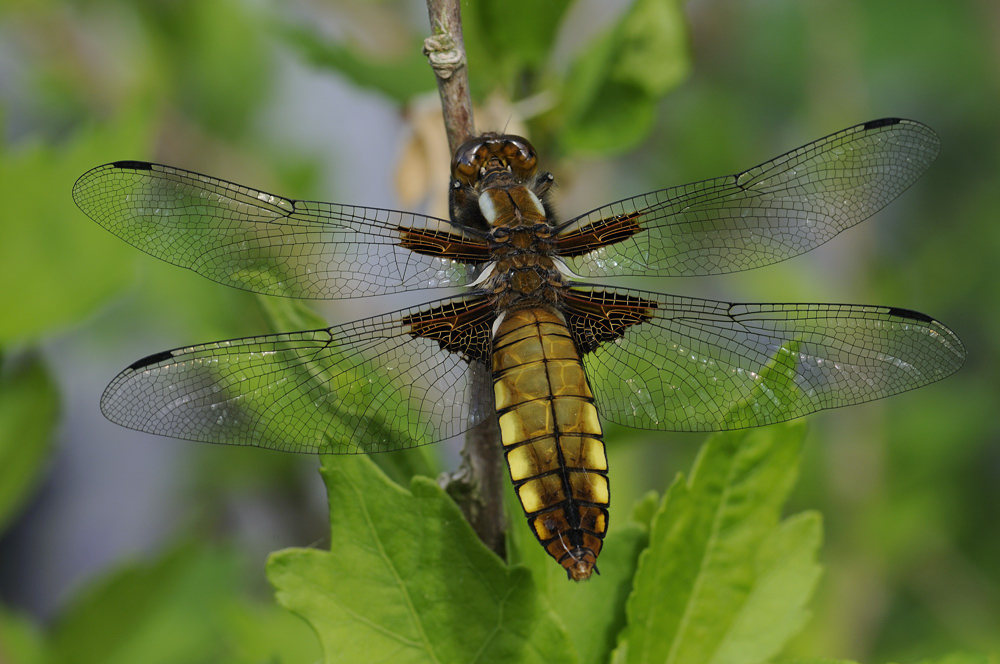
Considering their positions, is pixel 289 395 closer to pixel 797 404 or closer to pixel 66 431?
pixel 797 404

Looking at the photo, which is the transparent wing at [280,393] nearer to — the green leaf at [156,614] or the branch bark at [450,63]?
the branch bark at [450,63]

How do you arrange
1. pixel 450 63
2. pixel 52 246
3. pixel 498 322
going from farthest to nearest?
1. pixel 52 246
2. pixel 498 322
3. pixel 450 63

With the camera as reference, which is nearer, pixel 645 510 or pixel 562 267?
pixel 645 510

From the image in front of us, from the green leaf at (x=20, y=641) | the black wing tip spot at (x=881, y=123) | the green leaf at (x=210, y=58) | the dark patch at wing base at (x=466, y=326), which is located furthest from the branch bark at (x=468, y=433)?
the green leaf at (x=210, y=58)

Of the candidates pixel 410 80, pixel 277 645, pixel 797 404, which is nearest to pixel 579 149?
pixel 410 80

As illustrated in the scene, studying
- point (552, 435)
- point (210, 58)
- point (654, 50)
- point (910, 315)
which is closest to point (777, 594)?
point (552, 435)

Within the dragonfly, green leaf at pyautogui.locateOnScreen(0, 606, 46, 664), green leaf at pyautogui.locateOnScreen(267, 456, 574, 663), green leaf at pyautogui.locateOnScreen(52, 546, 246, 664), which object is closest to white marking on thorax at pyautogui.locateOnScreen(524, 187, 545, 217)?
the dragonfly

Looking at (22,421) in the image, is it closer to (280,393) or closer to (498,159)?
(280,393)

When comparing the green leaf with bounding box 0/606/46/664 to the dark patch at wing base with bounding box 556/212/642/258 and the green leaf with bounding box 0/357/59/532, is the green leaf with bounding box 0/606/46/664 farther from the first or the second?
the dark patch at wing base with bounding box 556/212/642/258
